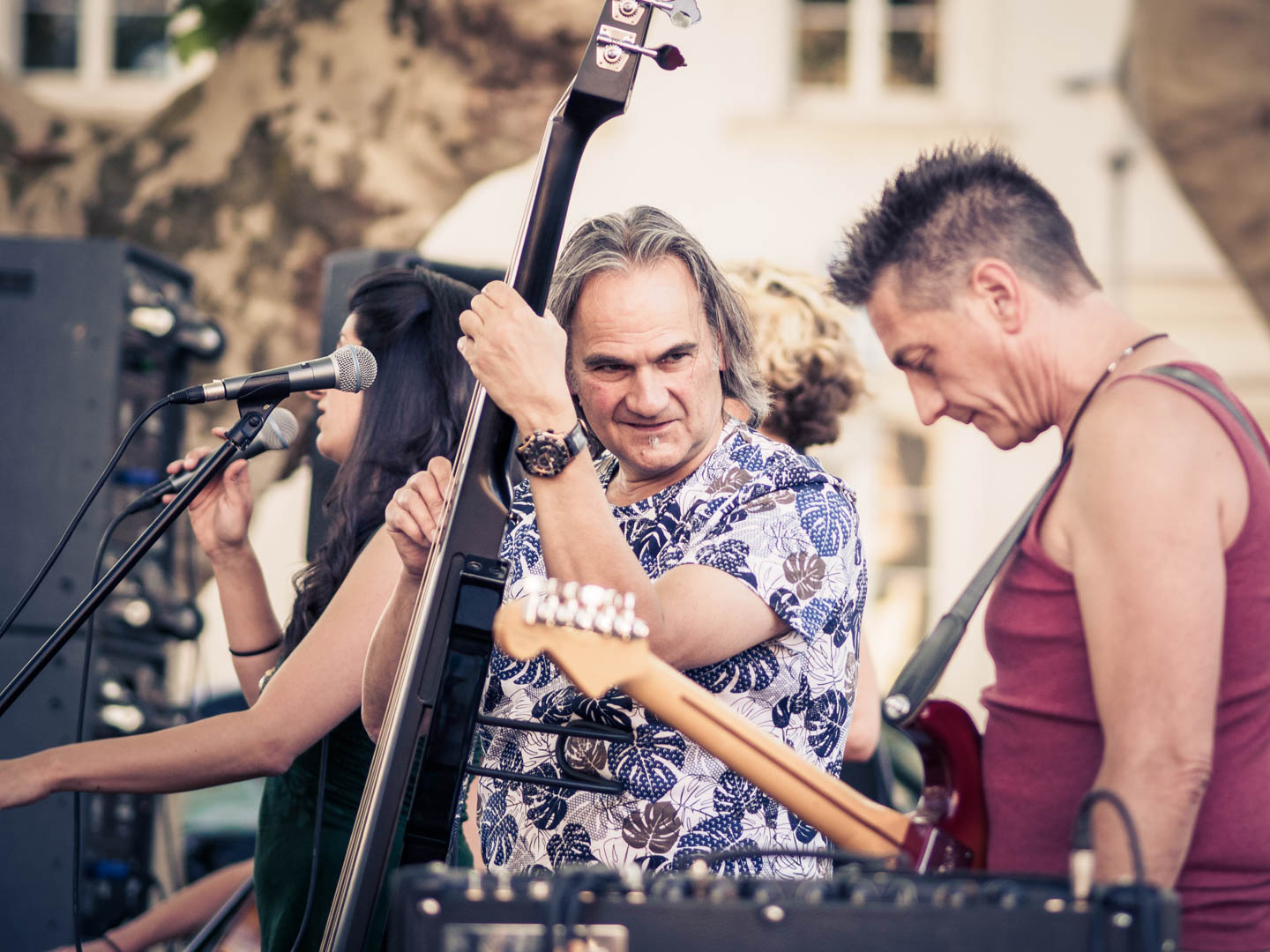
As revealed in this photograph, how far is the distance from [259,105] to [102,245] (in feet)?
3.60

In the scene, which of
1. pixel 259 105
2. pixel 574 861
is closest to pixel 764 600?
pixel 574 861

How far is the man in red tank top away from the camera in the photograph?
1436 millimetres

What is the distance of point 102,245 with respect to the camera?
12.8ft

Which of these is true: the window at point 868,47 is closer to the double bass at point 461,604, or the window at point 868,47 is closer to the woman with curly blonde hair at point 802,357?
the woman with curly blonde hair at point 802,357

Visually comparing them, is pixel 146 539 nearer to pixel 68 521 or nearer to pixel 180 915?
pixel 180 915

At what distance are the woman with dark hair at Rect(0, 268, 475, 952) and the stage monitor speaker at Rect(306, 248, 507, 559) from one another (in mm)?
A: 197

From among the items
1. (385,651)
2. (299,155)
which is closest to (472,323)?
(385,651)

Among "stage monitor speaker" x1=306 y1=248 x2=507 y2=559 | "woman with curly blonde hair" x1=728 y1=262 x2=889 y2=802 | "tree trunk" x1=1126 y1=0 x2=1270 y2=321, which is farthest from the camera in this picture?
"tree trunk" x1=1126 y1=0 x2=1270 y2=321

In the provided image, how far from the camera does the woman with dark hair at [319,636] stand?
7.50 feet

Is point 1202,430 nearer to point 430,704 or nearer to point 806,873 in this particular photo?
point 806,873

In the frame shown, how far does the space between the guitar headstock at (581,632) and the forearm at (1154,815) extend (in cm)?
53

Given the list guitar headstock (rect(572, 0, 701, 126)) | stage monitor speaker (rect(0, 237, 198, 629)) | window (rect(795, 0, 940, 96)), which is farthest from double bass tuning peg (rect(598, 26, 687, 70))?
window (rect(795, 0, 940, 96))

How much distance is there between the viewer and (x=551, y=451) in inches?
72.3

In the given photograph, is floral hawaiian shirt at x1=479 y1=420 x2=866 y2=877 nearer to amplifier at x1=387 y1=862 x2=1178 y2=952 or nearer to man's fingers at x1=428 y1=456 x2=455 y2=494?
man's fingers at x1=428 y1=456 x2=455 y2=494
